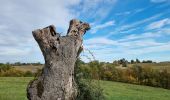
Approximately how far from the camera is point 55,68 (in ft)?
32.3

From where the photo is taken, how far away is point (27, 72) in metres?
70.1

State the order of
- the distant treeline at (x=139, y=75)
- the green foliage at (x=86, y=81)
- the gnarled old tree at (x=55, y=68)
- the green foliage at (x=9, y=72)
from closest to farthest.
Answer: the gnarled old tree at (x=55, y=68)
the green foliage at (x=86, y=81)
the distant treeline at (x=139, y=75)
the green foliage at (x=9, y=72)

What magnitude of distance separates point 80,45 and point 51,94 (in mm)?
1837

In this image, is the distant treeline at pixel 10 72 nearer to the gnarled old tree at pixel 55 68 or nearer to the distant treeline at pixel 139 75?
the distant treeline at pixel 139 75

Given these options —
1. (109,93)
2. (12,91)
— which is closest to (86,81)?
(12,91)

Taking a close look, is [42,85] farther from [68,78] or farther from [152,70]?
[152,70]

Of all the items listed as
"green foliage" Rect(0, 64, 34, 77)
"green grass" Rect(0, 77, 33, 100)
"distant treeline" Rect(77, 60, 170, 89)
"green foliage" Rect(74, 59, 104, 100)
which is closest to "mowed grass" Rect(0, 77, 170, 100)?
"green grass" Rect(0, 77, 33, 100)

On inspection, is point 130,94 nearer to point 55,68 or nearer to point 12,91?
point 12,91

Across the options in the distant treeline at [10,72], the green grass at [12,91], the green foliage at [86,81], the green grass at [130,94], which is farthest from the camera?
the distant treeline at [10,72]

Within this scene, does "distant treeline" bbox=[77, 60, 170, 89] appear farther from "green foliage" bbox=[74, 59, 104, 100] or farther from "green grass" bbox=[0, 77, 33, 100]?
"green foliage" bbox=[74, 59, 104, 100]

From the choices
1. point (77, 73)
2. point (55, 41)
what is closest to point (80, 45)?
point (55, 41)

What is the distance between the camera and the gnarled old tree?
975 cm

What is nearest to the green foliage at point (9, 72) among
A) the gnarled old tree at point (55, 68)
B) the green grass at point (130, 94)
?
the green grass at point (130, 94)

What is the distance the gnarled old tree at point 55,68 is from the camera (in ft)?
32.0
